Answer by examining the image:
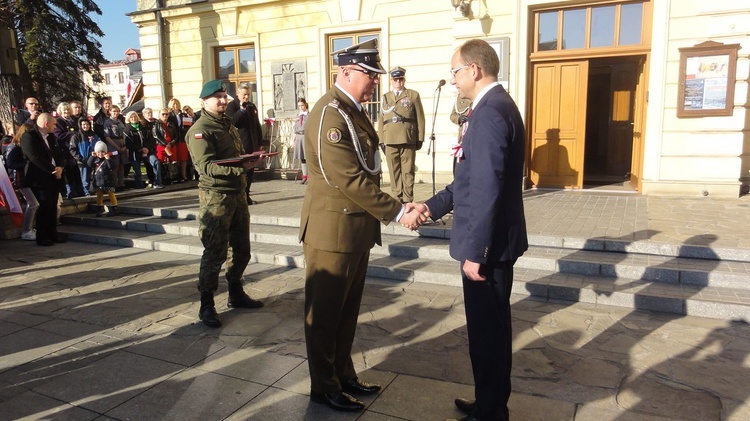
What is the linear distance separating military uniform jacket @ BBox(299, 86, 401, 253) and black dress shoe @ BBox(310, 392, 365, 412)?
2.96 feet

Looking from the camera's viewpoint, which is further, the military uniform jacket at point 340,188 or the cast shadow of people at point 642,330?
the cast shadow of people at point 642,330

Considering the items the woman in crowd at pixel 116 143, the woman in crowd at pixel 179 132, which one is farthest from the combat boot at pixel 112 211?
the woman in crowd at pixel 179 132

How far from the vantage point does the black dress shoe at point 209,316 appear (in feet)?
15.1

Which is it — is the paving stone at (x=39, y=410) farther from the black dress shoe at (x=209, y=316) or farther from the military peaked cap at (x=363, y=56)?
the military peaked cap at (x=363, y=56)

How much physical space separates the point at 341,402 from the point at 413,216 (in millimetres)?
1221

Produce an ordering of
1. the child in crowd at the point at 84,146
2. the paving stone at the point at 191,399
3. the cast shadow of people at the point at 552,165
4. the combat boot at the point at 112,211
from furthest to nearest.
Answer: the child in crowd at the point at 84,146 < the cast shadow of people at the point at 552,165 < the combat boot at the point at 112,211 < the paving stone at the point at 191,399

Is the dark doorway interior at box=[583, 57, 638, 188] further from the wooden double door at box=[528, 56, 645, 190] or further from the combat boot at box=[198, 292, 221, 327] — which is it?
the combat boot at box=[198, 292, 221, 327]

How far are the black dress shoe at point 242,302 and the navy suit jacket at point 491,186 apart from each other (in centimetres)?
284

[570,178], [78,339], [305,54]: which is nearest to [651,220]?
[570,178]

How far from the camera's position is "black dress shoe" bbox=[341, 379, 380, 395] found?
11.0 feet

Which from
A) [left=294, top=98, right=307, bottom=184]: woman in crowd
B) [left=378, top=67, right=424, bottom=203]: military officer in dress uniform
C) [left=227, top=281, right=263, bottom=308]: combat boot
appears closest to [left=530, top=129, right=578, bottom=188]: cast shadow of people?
[left=378, top=67, right=424, bottom=203]: military officer in dress uniform

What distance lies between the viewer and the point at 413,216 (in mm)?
2992

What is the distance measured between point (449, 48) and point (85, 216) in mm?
7767

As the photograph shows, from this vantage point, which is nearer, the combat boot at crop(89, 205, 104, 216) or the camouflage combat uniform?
the camouflage combat uniform
